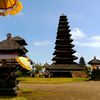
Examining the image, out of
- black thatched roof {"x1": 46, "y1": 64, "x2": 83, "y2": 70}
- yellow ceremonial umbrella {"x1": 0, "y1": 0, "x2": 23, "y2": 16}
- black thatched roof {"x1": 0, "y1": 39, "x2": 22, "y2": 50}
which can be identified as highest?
black thatched roof {"x1": 0, "y1": 39, "x2": 22, "y2": 50}

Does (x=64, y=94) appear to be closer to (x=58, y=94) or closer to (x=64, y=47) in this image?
(x=58, y=94)

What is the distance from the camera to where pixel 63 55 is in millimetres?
67625

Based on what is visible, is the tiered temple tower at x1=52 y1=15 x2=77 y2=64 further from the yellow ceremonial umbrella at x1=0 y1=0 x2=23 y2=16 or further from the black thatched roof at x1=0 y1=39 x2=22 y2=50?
the yellow ceremonial umbrella at x1=0 y1=0 x2=23 y2=16

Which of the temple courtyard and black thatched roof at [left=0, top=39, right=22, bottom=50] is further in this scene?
black thatched roof at [left=0, top=39, right=22, bottom=50]

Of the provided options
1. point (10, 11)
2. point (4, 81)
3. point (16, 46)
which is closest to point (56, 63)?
point (16, 46)

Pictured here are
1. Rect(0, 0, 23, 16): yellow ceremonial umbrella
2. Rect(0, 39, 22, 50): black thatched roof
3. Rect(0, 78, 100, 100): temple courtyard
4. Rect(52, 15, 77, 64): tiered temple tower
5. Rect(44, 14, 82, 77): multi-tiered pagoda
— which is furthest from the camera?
Rect(52, 15, 77, 64): tiered temple tower

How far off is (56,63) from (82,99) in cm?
4999

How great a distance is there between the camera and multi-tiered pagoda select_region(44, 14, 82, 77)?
63.9m

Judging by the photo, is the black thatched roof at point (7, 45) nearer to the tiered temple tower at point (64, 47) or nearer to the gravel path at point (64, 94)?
the gravel path at point (64, 94)

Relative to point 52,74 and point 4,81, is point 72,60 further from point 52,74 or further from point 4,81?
point 4,81

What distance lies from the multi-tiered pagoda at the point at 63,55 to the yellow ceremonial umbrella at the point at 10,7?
5736cm

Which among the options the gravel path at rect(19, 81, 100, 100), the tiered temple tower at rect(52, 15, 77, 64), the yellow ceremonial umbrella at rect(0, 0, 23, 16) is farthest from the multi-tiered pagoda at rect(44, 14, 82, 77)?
the yellow ceremonial umbrella at rect(0, 0, 23, 16)

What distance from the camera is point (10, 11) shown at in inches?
230

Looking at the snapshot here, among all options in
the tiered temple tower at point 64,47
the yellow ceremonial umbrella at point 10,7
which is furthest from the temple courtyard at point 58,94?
the tiered temple tower at point 64,47
